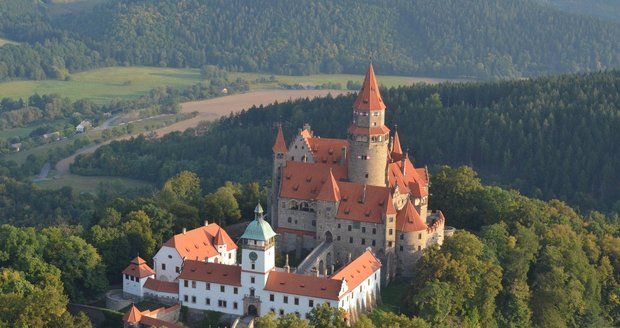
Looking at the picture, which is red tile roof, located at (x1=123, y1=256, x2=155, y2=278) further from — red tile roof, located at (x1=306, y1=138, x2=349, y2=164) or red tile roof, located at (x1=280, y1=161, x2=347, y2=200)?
red tile roof, located at (x1=306, y1=138, x2=349, y2=164)

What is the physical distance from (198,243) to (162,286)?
264 inches

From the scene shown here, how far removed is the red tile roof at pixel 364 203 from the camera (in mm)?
110812

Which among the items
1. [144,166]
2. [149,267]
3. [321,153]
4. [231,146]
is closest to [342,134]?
[231,146]

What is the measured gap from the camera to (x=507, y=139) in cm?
17988

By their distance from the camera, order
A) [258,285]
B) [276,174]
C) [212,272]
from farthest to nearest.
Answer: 1. [276,174]
2. [212,272]
3. [258,285]

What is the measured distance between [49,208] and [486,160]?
2863 inches

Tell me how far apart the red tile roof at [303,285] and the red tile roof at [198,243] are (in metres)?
10.5

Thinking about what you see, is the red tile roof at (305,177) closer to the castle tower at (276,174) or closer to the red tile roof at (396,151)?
the castle tower at (276,174)

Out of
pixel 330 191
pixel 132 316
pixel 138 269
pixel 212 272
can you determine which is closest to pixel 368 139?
pixel 330 191

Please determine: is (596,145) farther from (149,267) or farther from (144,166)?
(149,267)

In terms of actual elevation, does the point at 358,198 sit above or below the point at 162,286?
above

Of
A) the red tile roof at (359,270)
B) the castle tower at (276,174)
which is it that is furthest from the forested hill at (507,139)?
the red tile roof at (359,270)

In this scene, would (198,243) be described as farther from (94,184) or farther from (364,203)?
(94,184)

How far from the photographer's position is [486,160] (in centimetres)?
17888
